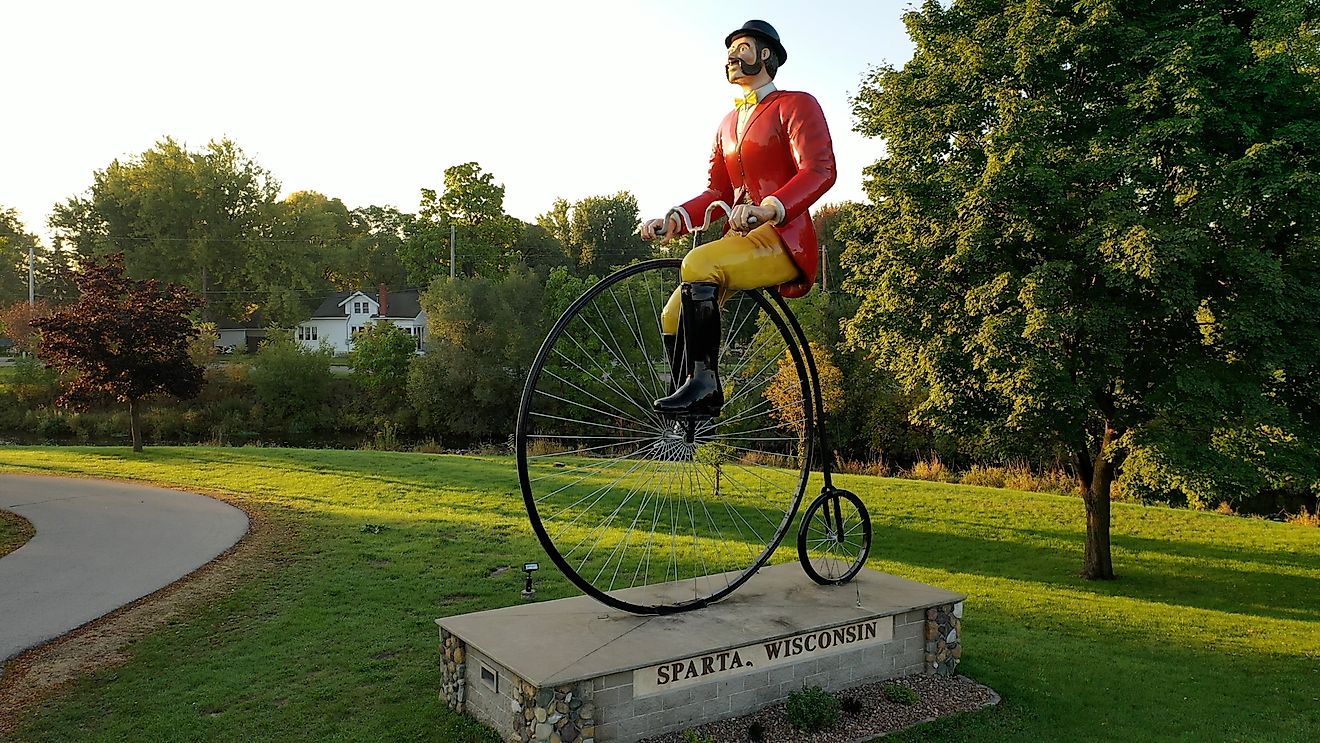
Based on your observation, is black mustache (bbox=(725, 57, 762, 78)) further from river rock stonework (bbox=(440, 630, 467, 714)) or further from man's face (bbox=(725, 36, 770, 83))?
river rock stonework (bbox=(440, 630, 467, 714))

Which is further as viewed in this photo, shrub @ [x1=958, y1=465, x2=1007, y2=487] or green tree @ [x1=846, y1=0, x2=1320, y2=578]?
shrub @ [x1=958, y1=465, x2=1007, y2=487]

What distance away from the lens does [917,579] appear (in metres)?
10.0

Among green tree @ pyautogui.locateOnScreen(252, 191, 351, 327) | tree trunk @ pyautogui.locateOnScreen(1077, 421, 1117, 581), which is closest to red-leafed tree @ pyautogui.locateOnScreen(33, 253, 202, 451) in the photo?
tree trunk @ pyautogui.locateOnScreen(1077, 421, 1117, 581)

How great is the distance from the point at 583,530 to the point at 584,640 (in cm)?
617

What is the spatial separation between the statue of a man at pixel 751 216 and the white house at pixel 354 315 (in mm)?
39233

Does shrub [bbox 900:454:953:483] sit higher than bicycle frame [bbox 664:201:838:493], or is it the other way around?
bicycle frame [bbox 664:201:838:493]

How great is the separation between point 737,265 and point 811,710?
307 cm

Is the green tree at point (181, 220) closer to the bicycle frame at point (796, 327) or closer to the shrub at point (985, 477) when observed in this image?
the shrub at point (985, 477)

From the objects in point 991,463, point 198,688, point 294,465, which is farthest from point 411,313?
point 198,688

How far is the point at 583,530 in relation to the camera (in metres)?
11.7

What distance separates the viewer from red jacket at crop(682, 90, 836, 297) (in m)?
5.39

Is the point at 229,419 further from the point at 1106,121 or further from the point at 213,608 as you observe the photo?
the point at 1106,121

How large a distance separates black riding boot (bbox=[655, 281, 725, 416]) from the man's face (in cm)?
153

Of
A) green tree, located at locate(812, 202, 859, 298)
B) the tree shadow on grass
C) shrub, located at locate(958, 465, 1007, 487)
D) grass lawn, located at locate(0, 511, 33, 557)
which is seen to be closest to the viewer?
the tree shadow on grass
